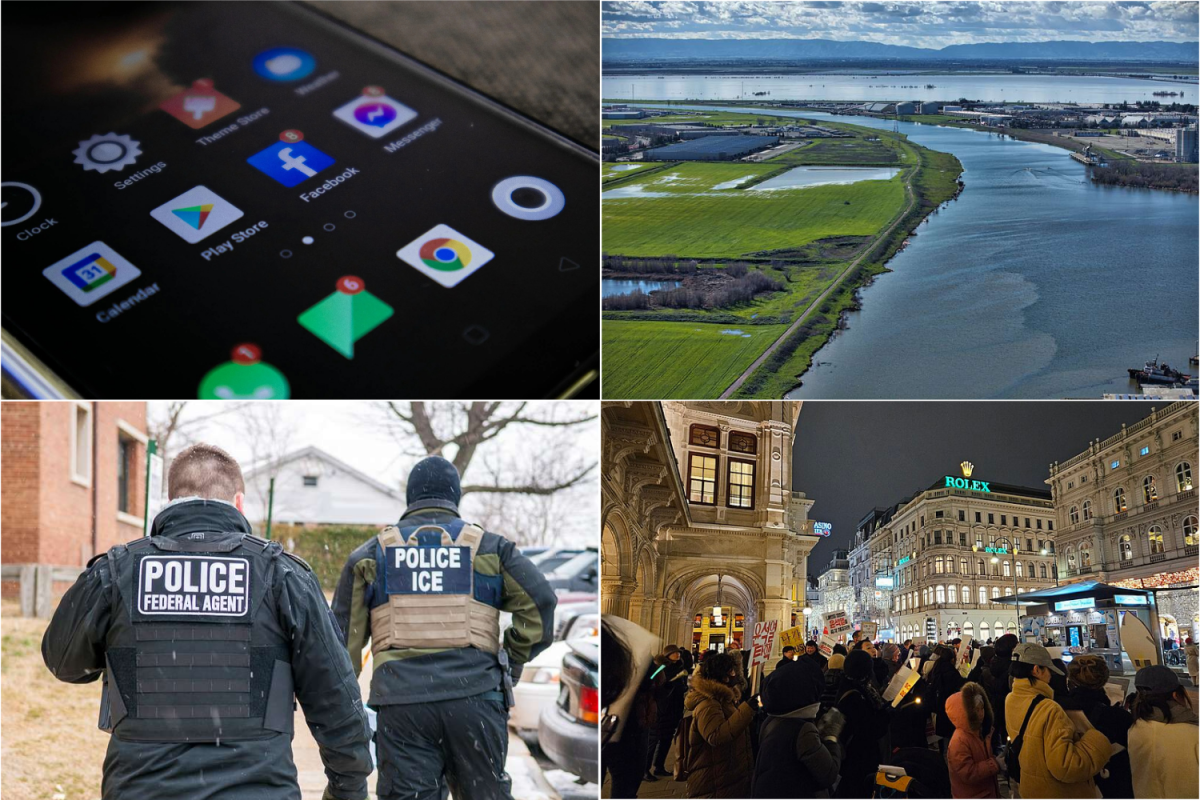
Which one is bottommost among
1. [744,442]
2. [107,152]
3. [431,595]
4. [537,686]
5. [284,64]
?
[537,686]

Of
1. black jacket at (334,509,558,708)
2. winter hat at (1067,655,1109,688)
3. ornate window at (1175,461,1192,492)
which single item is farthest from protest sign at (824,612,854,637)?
black jacket at (334,509,558,708)

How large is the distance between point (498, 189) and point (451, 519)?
2.55ft

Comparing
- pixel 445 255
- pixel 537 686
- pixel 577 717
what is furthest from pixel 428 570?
pixel 537 686

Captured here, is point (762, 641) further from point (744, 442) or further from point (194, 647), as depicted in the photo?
point (194, 647)

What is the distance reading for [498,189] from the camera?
2.62 metres

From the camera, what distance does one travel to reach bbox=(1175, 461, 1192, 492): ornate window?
10.7 feet

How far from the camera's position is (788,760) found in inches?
108

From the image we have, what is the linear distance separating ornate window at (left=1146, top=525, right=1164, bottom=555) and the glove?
1.03m

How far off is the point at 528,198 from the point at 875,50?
58.4 inches

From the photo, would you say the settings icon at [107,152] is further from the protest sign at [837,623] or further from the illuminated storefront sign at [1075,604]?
the illuminated storefront sign at [1075,604]

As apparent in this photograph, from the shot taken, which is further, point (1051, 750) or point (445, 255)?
point (1051, 750)

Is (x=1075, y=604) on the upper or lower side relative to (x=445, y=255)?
lower

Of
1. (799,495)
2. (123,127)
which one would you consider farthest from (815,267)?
(123,127)

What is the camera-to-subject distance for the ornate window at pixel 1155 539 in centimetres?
326
